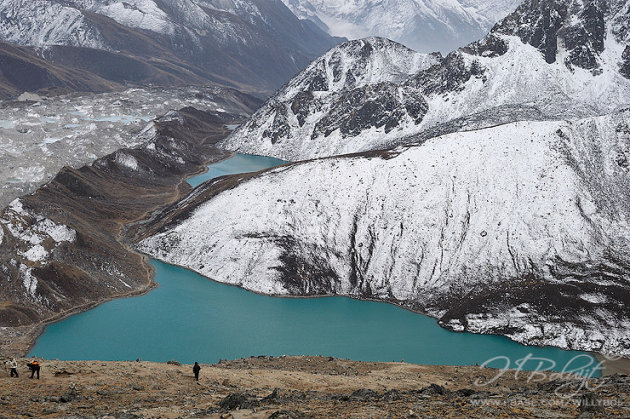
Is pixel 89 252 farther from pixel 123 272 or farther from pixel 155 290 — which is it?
pixel 155 290

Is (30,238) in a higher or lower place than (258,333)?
higher

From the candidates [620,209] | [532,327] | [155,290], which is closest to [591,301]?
[532,327]

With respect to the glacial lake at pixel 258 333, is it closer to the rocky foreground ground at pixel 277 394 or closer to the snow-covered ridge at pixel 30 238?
the snow-covered ridge at pixel 30 238

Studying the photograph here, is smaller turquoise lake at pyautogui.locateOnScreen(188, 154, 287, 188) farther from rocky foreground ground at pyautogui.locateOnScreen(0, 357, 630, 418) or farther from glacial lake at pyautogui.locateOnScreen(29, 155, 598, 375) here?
rocky foreground ground at pyautogui.locateOnScreen(0, 357, 630, 418)

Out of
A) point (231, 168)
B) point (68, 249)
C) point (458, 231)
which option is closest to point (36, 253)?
point (68, 249)

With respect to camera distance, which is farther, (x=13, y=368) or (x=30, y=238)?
(x=30, y=238)

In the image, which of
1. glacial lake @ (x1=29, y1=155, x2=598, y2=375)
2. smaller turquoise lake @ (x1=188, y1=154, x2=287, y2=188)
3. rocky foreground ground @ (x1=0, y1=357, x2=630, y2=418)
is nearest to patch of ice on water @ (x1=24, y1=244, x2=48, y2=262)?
glacial lake @ (x1=29, y1=155, x2=598, y2=375)

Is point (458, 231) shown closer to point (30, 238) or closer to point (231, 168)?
point (30, 238)

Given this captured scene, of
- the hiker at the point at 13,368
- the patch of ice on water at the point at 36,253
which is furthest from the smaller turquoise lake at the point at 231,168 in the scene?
the hiker at the point at 13,368
